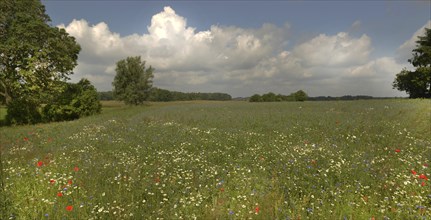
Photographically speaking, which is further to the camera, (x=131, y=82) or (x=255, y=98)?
(x=255, y=98)

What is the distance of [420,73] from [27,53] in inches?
2591

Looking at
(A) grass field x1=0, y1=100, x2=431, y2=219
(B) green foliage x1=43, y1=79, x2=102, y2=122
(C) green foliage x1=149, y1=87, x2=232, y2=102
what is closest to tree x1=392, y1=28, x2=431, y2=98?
(A) grass field x1=0, y1=100, x2=431, y2=219

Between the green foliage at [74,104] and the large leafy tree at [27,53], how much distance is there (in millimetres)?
4115

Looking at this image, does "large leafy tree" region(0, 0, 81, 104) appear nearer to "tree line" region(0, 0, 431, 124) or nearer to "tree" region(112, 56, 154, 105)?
"tree line" region(0, 0, 431, 124)

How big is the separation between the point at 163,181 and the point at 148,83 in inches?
2319

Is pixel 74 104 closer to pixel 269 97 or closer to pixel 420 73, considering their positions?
pixel 420 73

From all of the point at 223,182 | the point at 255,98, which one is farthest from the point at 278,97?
the point at 223,182

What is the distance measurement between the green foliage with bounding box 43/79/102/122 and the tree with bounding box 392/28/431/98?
60.3 meters

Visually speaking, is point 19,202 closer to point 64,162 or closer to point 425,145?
point 64,162

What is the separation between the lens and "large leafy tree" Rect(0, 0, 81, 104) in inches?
933

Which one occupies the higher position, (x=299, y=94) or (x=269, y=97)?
(x=299, y=94)

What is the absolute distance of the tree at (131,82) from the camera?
192 feet

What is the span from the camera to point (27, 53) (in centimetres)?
2498

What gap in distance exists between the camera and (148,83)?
62094 mm
